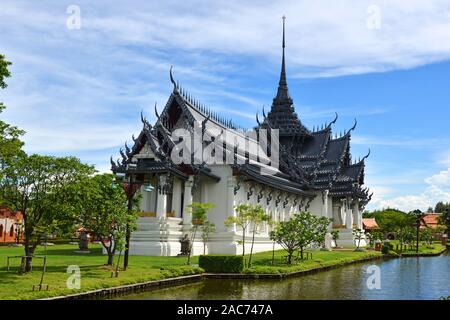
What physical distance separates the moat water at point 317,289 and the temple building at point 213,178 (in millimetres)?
5305

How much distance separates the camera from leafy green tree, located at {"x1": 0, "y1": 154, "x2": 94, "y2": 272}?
19734 millimetres

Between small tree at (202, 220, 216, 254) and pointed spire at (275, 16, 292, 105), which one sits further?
pointed spire at (275, 16, 292, 105)

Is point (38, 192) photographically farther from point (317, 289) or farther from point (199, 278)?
point (317, 289)

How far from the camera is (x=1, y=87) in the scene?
52.8 feet

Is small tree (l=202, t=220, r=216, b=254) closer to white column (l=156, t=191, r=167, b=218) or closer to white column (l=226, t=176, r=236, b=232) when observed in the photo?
white column (l=226, t=176, r=236, b=232)

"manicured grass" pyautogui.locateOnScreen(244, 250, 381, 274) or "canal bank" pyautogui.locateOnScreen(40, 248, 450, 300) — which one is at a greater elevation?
"manicured grass" pyautogui.locateOnScreen(244, 250, 381, 274)

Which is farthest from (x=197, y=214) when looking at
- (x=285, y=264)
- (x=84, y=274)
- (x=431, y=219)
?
(x=431, y=219)

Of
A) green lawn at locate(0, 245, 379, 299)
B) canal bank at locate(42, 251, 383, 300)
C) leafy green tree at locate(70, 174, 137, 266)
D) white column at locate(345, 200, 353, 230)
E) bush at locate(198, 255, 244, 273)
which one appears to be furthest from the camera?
white column at locate(345, 200, 353, 230)

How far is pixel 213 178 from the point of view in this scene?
3503 cm

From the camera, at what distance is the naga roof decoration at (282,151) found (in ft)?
110

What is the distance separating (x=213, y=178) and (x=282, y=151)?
15.7m

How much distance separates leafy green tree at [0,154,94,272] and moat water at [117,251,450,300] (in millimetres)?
4616

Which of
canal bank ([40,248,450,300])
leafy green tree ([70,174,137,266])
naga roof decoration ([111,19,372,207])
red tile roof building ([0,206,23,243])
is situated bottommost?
canal bank ([40,248,450,300])

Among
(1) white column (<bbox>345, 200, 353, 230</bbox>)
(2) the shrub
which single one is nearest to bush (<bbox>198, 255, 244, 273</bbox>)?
(2) the shrub
